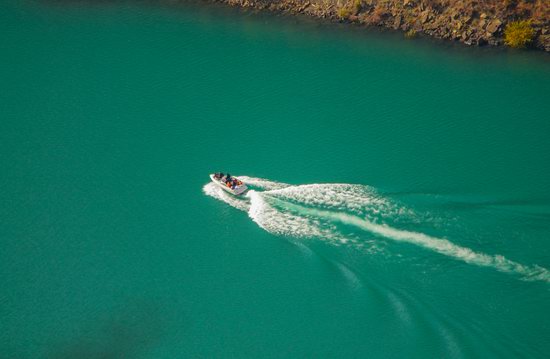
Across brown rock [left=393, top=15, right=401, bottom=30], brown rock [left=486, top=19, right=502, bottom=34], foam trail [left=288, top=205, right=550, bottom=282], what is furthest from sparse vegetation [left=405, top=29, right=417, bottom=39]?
foam trail [left=288, top=205, right=550, bottom=282]

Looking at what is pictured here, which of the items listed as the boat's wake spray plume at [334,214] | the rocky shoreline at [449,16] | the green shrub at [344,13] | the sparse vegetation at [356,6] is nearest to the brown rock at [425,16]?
the rocky shoreline at [449,16]

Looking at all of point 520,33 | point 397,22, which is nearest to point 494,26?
point 520,33

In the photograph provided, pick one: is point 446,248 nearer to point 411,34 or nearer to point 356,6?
point 411,34

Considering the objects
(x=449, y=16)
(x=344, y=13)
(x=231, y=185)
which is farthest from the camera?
(x=344, y=13)

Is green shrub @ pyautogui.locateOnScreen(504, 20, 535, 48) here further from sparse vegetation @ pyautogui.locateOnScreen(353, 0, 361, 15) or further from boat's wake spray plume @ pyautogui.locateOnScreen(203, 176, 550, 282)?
boat's wake spray plume @ pyautogui.locateOnScreen(203, 176, 550, 282)

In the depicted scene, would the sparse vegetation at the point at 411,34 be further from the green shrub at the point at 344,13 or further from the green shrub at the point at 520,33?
the green shrub at the point at 520,33

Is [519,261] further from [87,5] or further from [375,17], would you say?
[87,5]
